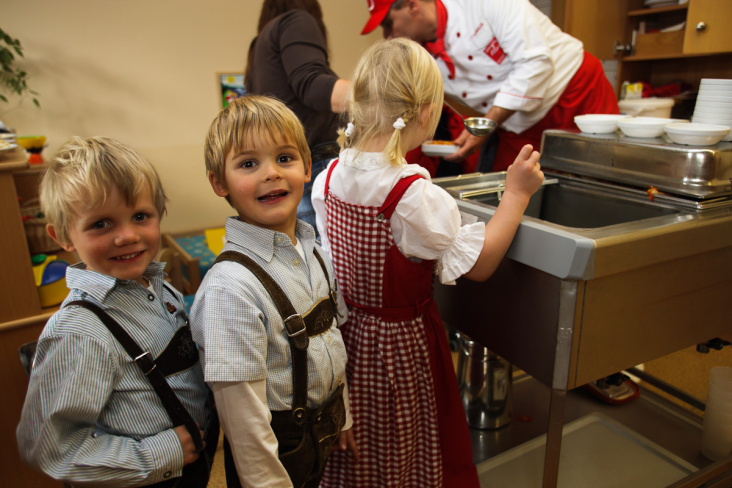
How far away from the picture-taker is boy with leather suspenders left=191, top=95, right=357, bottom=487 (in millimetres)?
680

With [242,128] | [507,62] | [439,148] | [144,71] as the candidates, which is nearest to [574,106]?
[507,62]

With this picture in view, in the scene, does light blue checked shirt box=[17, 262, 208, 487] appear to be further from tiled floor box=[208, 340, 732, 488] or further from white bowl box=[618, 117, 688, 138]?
white bowl box=[618, 117, 688, 138]

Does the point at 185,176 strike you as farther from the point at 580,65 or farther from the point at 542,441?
the point at 542,441

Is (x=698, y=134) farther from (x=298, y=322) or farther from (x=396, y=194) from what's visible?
(x=298, y=322)

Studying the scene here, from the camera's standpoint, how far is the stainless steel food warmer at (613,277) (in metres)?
0.79

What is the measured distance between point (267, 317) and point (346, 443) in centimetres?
35

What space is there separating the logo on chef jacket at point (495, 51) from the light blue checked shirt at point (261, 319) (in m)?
0.96

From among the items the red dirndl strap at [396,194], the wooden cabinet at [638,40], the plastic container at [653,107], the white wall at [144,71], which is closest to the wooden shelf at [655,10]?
the wooden cabinet at [638,40]

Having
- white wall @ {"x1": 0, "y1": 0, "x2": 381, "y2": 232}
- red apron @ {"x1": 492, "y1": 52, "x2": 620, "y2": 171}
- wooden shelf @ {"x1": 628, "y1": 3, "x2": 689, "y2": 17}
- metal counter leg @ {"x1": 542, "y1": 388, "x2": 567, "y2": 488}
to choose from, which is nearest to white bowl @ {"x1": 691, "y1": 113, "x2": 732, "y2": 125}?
red apron @ {"x1": 492, "y1": 52, "x2": 620, "y2": 171}

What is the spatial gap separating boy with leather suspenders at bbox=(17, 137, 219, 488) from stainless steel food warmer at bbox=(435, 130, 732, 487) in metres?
0.54

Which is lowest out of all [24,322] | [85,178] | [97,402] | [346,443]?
[346,443]

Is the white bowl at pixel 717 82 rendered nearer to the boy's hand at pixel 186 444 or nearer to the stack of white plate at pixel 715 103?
the stack of white plate at pixel 715 103

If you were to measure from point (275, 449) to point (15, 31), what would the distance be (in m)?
2.30

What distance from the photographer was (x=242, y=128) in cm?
75
